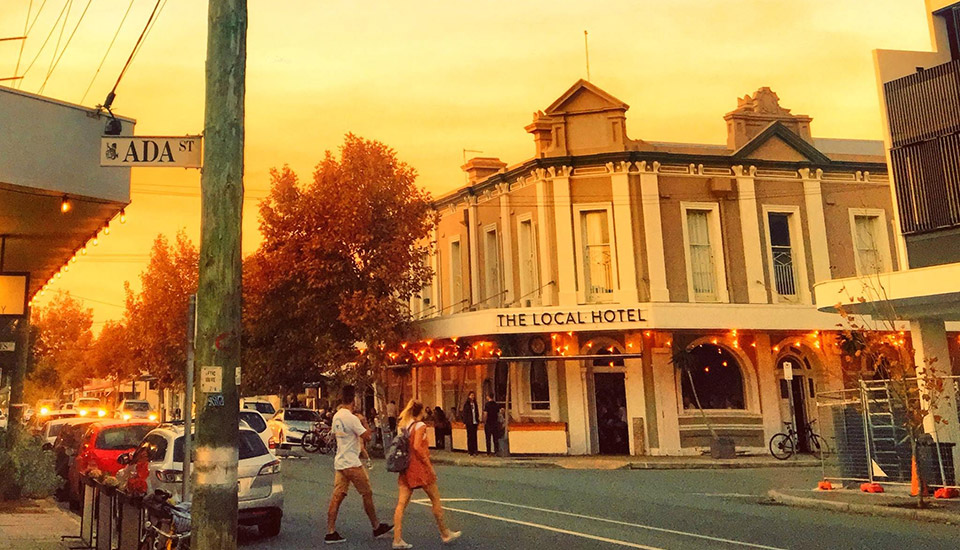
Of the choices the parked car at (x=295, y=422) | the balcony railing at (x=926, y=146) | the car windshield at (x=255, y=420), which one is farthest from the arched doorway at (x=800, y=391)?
Result: the car windshield at (x=255, y=420)

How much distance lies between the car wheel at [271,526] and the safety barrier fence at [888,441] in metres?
10.2

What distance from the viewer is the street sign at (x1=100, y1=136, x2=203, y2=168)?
7367 millimetres

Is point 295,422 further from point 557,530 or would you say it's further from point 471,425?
point 557,530

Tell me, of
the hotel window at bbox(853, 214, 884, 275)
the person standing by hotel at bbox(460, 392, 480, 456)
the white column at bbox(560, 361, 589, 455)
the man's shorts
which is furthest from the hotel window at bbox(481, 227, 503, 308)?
the man's shorts

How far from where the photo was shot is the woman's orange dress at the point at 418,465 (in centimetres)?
1099

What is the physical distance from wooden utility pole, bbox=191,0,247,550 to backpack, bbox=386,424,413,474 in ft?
14.9

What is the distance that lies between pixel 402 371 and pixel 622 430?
1186 cm

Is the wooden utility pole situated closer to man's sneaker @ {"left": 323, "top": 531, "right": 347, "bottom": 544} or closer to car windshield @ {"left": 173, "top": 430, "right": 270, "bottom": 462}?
man's sneaker @ {"left": 323, "top": 531, "right": 347, "bottom": 544}

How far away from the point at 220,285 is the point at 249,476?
580cm

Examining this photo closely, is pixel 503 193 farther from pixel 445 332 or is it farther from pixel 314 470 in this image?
pixel 314 470

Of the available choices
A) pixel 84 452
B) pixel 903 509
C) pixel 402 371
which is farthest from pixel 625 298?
pixel 84 452

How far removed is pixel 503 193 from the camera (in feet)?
103

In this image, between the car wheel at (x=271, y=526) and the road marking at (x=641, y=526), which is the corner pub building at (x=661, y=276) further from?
the car wheel at (x=271, y=526)

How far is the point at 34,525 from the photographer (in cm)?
1325
